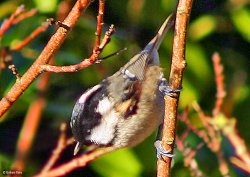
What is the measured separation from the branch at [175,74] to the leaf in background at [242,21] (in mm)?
1806

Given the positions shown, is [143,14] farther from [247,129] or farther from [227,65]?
[247,129]

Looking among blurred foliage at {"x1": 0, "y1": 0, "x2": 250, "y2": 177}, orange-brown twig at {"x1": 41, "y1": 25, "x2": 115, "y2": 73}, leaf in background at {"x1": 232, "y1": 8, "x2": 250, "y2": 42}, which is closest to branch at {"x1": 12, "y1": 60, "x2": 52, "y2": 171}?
blurred foliage at {"x1": 0, "y1": 0, "x2": 250, "y2": 177}

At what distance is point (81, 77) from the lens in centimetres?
308

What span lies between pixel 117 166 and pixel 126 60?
1.65 ft

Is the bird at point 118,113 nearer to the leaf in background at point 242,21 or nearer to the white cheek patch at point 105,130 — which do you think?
the white cheek patch at point 105,130

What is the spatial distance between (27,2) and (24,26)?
0.64 feet

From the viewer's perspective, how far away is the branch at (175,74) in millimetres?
1449

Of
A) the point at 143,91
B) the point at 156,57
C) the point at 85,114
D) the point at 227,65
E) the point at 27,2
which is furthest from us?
the point at 227,65

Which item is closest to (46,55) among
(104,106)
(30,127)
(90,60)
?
(90,60)

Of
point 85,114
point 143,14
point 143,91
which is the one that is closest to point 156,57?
point 143,91

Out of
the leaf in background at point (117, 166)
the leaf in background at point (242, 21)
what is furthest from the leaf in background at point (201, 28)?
the leaf in background at point (117, 166)

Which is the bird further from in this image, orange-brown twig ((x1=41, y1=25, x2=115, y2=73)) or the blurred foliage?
orange-brown twig ((x1=41, y1=25, x2=115, y2=73))

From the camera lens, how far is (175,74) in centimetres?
154

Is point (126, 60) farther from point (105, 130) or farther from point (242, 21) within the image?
point (105, 130)
